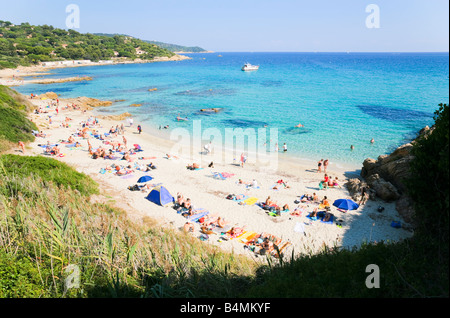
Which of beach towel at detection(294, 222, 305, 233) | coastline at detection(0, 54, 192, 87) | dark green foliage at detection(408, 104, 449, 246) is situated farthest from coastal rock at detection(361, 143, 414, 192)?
coastline at detection(0, 54, 192, 87)

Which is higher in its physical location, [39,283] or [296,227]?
[39,283]

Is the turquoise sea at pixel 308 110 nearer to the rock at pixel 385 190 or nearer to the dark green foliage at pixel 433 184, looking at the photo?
the rock at pixel 385 190

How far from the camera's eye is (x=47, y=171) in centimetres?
1303

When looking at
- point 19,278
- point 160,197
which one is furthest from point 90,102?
point 19,278

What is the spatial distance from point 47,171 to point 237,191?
35.5 ft

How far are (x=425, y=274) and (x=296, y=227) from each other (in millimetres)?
8302

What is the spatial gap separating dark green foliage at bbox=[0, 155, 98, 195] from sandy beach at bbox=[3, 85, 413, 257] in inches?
66.1

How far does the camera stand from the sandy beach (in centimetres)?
1252

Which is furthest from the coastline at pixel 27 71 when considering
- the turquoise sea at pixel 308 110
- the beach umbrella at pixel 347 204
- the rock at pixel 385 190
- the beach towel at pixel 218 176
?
the rock at pixel 385 190

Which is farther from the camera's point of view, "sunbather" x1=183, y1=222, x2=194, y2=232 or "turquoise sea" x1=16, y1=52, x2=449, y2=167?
"turquoise sea" x1=16, y1=52, x2=449, y2=167

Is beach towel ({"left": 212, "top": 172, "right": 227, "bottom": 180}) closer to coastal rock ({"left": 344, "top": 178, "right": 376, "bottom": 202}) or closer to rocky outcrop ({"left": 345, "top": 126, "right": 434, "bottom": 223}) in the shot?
coastal rock ({"left": 344, "top": 178, "right": 376, "bottom": 202})
